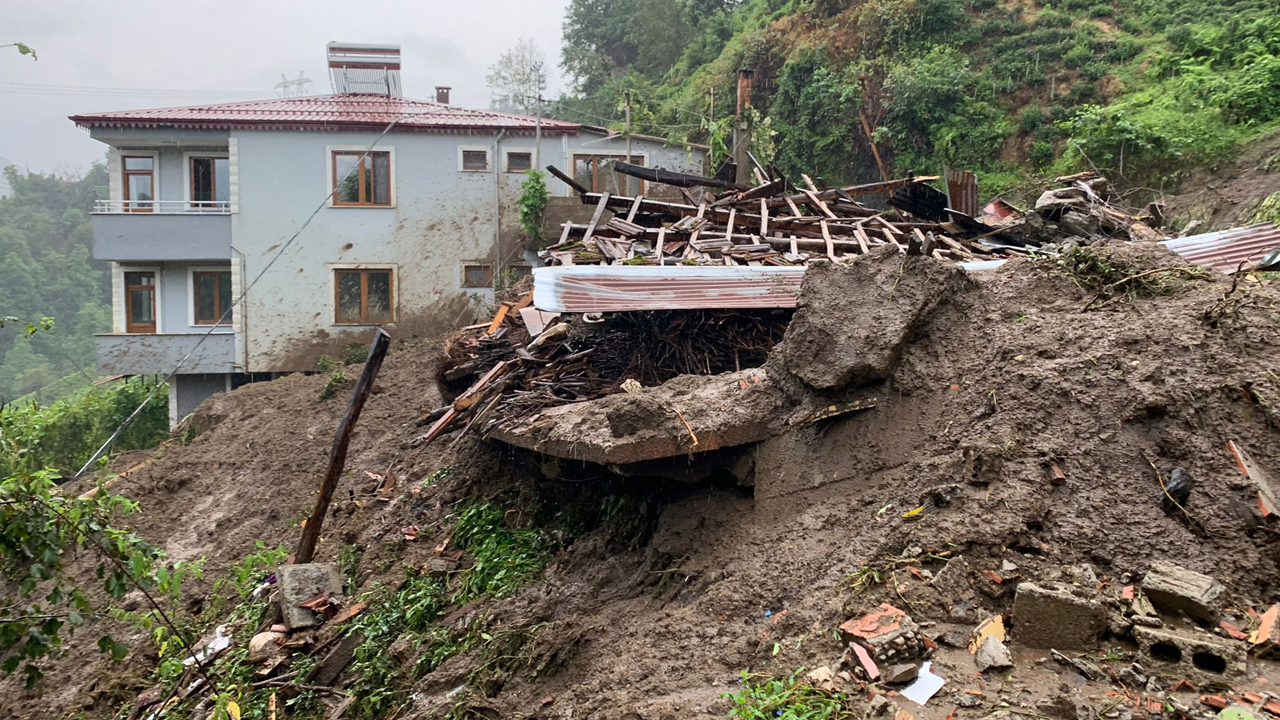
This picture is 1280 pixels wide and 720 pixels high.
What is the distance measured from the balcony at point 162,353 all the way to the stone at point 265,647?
1464cm

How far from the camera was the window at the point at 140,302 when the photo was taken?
20.7 metres

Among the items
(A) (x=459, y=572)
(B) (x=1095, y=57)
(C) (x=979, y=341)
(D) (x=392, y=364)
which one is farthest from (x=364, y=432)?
(B) (x=1095, y=57)

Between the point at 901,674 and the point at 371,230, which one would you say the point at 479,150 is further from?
the point at 901,674

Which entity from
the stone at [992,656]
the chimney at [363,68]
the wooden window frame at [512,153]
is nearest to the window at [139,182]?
the chimney at [363,68]

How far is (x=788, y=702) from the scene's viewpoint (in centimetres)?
348

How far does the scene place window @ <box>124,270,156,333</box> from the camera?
67.8 ft

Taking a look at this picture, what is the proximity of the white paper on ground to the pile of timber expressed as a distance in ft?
16.7

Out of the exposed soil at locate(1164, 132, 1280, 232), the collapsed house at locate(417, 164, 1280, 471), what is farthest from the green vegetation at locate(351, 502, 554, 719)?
the exposed soil at locate(1164, 132, 1280, 232)

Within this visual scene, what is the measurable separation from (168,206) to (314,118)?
4.49 meters

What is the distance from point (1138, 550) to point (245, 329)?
2065 cm

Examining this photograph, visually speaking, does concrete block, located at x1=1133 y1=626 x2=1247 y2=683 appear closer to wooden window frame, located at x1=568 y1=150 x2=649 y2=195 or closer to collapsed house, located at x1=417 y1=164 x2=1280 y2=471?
collapsed house, located at x1=417 y1=164 x2=1280 y2=471

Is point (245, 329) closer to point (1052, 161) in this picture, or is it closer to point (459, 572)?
point (459, 572)

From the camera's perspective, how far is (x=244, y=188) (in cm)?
2033

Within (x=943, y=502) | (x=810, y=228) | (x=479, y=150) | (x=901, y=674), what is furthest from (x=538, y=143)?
(x=901, y=674)
